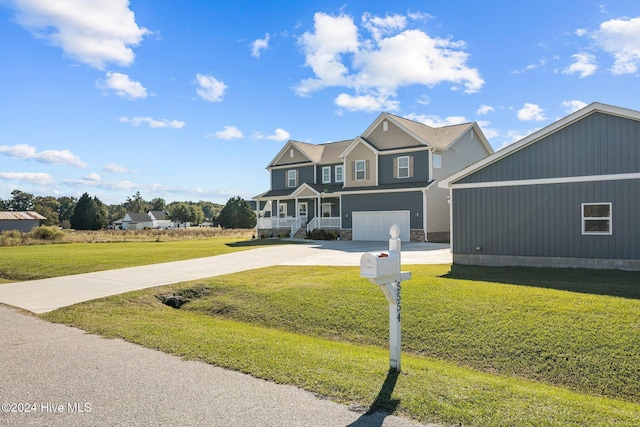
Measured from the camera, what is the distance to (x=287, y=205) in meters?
37.3

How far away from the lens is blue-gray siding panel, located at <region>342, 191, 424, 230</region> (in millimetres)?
27312

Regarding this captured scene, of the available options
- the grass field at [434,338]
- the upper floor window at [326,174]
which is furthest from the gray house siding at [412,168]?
the grass field at [434,338]

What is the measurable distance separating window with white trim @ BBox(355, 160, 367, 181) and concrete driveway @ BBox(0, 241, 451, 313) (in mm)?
10692

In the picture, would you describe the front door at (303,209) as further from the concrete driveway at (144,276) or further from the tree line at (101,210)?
the tree line at (101,210)

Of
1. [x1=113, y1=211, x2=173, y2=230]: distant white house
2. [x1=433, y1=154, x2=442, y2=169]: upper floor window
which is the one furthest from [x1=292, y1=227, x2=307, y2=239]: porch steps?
[x1=113, y1=211, x2=173, y2=230]: distant white house

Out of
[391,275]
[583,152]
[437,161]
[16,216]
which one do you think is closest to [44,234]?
[16,216]

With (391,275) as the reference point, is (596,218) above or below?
above

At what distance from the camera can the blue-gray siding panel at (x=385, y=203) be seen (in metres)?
27.3

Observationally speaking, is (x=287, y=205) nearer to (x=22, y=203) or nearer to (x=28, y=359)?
(x=28, y=359)

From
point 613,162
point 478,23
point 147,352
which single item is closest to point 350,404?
point 147,352

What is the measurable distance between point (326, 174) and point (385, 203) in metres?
8.66

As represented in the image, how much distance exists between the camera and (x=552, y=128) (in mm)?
14078

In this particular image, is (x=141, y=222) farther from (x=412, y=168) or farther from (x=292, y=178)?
(x=412, y=168)

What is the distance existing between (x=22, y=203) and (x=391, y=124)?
354 feet
